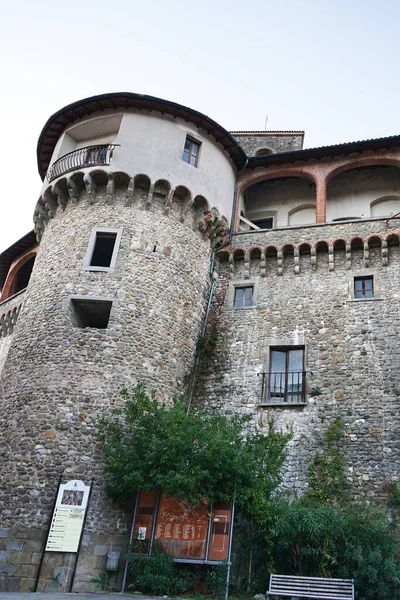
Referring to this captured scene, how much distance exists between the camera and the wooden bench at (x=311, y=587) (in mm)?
11016

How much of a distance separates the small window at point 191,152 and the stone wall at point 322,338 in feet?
10.5

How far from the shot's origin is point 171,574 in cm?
1195

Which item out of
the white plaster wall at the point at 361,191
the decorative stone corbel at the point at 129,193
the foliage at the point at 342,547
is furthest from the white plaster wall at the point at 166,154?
the foliage at the point at 342,547

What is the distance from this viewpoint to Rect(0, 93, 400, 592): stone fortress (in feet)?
45.0

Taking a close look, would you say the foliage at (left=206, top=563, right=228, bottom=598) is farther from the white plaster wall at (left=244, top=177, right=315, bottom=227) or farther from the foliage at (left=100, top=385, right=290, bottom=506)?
the white plaster wall at (left=244, top=177, right=315, bottom=227)

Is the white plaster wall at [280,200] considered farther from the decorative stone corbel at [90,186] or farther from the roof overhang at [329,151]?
the decorative stone corbel at [90,186]

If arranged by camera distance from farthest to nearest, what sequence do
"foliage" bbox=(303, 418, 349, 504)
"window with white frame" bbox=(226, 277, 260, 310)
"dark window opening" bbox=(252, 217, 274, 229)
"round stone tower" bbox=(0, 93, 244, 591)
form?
"dark window opening" bbox=(252, 217, 274, 229)
"window with white frame" bbox=(226, 277, 260, 310)
"foliage" bbox=(303, 418, 349, 504)
"round stone tower" bbox=(0, 93, 244, 591)

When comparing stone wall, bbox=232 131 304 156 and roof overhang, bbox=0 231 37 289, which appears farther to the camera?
stone wall, bbox=232 131 304 156

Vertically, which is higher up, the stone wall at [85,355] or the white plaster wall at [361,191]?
the white plaster wall at [361,191]

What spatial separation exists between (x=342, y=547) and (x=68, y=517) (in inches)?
254

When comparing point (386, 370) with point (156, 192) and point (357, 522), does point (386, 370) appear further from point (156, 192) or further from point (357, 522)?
point (156, 192)

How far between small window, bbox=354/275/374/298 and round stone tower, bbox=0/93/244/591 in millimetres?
5057

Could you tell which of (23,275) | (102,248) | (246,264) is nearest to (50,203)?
(102,248)

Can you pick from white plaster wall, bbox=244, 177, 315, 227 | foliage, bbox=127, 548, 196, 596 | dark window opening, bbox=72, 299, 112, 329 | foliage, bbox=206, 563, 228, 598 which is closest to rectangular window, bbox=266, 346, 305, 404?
foliage, bbox=206, 563, 228, 598
